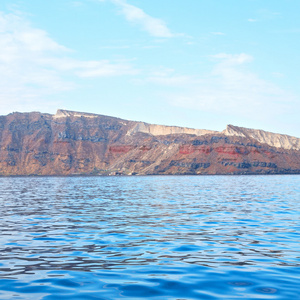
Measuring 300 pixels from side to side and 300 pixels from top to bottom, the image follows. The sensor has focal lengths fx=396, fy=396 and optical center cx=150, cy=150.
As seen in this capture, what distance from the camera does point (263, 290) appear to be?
37.4 ft

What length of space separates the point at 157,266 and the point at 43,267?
406 cm

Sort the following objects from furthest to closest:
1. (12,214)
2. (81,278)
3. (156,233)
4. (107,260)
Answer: (12,214)
(156,233)
(107,260)
(81,278)

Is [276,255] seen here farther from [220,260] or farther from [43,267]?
[43,267]

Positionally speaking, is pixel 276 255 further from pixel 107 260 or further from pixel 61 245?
pixel 61 245

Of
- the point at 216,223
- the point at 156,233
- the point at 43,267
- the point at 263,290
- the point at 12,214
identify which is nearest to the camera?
the point at 263,290

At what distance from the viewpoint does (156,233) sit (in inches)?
858

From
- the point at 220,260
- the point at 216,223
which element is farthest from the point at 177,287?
the point at 216,223

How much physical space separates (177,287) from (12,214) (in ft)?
77.7

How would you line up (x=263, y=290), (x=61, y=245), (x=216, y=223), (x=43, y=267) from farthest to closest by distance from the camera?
(x=216, y=223) → (x=61, y=245) → (x=43, y=267) → (x=263, y=290)

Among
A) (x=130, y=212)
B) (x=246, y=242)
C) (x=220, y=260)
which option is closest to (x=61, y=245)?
(x=220, y=260)

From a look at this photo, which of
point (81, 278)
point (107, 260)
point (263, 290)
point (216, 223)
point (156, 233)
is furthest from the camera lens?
point (216, 223)

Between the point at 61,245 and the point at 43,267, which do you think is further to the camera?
the point at 61,245

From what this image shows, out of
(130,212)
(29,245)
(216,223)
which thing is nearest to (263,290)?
(29,245)

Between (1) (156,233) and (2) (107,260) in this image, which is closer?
(2) (107,260)
